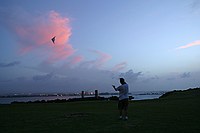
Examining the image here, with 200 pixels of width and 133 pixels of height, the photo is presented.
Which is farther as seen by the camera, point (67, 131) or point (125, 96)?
point (125, 96)

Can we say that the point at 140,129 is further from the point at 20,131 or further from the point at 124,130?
the point at 20,131

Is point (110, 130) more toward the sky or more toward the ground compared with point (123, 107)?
more toward the ground

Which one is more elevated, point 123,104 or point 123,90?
point 123,90

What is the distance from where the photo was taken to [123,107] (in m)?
16.4

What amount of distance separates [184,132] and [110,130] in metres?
3.02

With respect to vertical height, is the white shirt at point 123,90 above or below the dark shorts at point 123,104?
above

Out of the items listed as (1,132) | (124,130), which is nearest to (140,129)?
(124,130)

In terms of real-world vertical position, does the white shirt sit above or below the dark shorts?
above

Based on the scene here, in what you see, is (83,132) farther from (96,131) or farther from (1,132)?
(1,132)

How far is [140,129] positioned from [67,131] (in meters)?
3.15

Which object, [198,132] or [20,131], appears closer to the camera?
[198,132]

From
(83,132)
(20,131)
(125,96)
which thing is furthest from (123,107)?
(20,131)

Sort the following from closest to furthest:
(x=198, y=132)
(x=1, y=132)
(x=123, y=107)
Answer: (x=198, y=132) < (x=1, y=132) < (x=123, y=107)

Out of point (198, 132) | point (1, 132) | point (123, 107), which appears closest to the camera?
point (198, 132)
